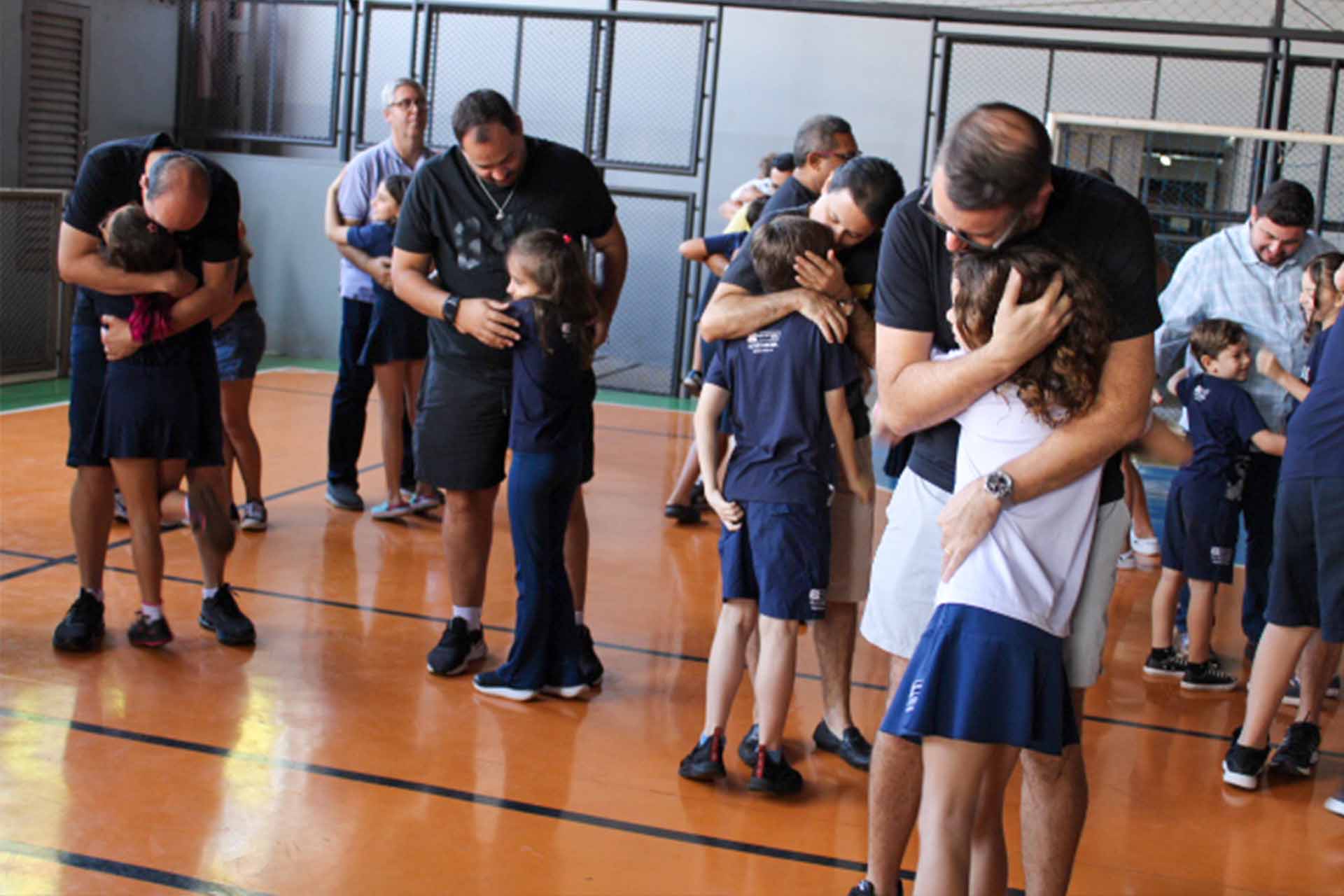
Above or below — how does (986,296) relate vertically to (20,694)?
above

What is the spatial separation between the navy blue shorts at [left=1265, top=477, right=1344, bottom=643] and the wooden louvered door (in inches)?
366

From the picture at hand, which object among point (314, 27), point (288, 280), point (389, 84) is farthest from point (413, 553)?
point (314, 27)

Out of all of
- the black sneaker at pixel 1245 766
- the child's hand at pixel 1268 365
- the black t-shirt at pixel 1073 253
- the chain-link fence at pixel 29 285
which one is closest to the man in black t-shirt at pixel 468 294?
the black t-shirt at pixel 1073 253

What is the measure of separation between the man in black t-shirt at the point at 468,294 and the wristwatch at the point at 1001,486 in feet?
6.96

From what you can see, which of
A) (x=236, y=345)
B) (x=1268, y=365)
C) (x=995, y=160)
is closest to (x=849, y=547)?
(x=1268, y=365)

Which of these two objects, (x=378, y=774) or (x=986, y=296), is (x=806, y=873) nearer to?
(x=378, y=774)

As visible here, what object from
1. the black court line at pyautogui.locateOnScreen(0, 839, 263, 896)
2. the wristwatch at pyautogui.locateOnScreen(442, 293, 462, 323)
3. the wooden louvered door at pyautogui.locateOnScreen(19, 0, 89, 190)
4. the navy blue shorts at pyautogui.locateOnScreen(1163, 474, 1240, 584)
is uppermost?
the wooden louvered door at pyautogui.locateOnScreen(19, 0, 89, 190)

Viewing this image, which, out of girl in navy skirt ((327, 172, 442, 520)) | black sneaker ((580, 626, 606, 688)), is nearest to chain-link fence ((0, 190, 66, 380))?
girl in navy skirt ((327, 172, 442, 520))

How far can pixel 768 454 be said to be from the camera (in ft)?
11.7

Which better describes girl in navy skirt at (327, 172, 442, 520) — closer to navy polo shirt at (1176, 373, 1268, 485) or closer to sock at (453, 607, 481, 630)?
sock at (453, 607, 481, 630)

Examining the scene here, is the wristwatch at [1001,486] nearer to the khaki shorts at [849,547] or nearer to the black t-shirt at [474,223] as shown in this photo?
the khaki shorts at [849,547]

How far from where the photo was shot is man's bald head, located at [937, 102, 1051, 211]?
2.21 m

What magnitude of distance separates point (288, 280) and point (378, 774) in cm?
875

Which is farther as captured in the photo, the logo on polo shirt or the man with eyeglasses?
the logo on polo shirt
